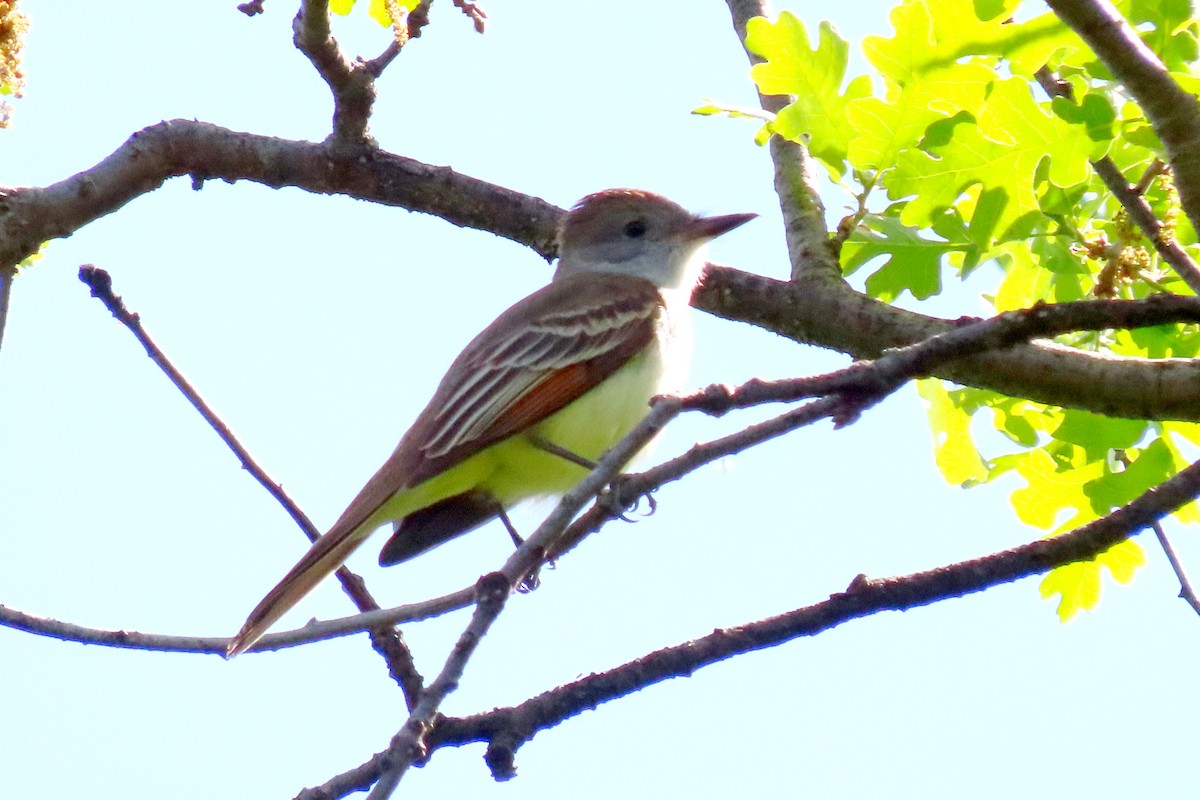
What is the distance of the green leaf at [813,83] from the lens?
4574 millimetres

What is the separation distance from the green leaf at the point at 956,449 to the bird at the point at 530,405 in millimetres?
1137

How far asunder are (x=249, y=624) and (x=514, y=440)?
6.29ft

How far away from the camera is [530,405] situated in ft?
20.4

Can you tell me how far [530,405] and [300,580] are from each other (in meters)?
1.66

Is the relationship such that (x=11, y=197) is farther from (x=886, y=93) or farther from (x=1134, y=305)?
(x=1134, y=305)

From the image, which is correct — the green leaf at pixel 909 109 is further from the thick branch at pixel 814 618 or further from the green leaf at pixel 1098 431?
the thick branch at pixel 814 618

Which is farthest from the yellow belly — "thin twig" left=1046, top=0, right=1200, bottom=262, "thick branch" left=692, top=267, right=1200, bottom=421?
"thin twig" left=1046, top=0, right=1200, bottom=262

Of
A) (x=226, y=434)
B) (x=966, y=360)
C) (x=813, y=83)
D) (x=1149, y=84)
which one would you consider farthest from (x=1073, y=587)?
(x=226, y=434)

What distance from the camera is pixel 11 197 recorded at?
16.5 ft

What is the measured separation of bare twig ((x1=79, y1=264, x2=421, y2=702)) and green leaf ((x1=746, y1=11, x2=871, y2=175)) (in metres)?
1.91

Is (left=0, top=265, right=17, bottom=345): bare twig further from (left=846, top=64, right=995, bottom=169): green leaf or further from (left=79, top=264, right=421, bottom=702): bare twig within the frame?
(left=846, top=64, right=995, bottom=169): green leaf

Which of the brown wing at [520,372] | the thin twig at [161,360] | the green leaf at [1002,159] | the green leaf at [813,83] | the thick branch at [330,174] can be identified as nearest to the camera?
the thin twig at [161,360]

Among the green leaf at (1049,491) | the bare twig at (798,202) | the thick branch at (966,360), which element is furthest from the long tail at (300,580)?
the green leaf at (1049,491)

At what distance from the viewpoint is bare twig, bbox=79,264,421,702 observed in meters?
3.68
